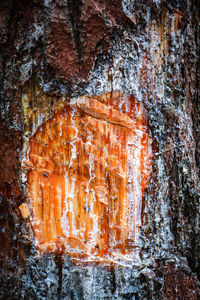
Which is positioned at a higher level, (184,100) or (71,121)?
(184,100)

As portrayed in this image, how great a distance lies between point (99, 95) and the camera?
0.95 metres

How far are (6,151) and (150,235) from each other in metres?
0.73

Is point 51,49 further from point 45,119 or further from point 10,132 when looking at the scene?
point 10,132

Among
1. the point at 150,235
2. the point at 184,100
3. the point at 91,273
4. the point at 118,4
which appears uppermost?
the point at 118,4

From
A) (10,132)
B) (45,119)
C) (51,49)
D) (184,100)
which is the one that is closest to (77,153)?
(45,119)

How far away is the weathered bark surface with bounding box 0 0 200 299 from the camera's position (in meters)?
0.92

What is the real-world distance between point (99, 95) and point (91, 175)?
0.33 metres

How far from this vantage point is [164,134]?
1030 millimetres

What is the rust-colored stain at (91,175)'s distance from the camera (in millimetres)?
956

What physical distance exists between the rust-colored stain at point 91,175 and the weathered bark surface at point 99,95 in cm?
4

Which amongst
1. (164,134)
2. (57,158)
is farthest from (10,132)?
(164,134)

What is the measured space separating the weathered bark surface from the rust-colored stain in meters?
0.04

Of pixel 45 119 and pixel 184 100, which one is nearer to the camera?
pixel 45 119

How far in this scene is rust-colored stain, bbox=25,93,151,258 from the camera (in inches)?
37.6
